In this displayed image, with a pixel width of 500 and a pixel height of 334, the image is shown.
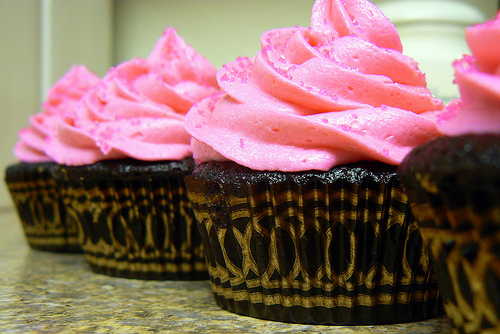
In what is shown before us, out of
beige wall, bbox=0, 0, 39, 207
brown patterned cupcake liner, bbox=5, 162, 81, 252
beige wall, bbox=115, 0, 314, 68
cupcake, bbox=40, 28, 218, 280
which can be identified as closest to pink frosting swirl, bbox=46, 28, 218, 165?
cupcake, bbox=40, 28, 218, 280

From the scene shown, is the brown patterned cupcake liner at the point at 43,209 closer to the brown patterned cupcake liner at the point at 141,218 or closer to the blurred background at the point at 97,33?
Answer: the brown patterned cupcake liner at the point at 141,218

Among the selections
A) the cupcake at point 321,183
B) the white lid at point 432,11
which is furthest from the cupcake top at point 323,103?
the white lid at point 432,11

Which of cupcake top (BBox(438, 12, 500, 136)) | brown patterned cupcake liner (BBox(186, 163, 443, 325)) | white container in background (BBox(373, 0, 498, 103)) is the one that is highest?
white container in background (BBox(373, 0, 498, 103))

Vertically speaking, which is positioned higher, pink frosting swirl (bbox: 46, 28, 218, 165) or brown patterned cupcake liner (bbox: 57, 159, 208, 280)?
pink frosting swirl (bbox: 46, 28, 218, 165)

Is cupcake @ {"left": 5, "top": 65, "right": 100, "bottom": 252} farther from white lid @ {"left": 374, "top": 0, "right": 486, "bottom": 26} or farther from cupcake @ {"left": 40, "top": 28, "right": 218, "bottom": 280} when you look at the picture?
white lid @ {"left": 374, "top": 0, "right": 486, "bottom": 26}

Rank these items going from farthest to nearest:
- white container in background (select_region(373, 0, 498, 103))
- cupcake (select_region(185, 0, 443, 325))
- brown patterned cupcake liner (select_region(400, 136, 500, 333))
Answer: white container in background (select_region(373, 0, 498, 103)) < cupcake (select_region(185, 0, 443, 325)) < brown patterned cupcake liner (select_region(400, 136, 500, 333))
